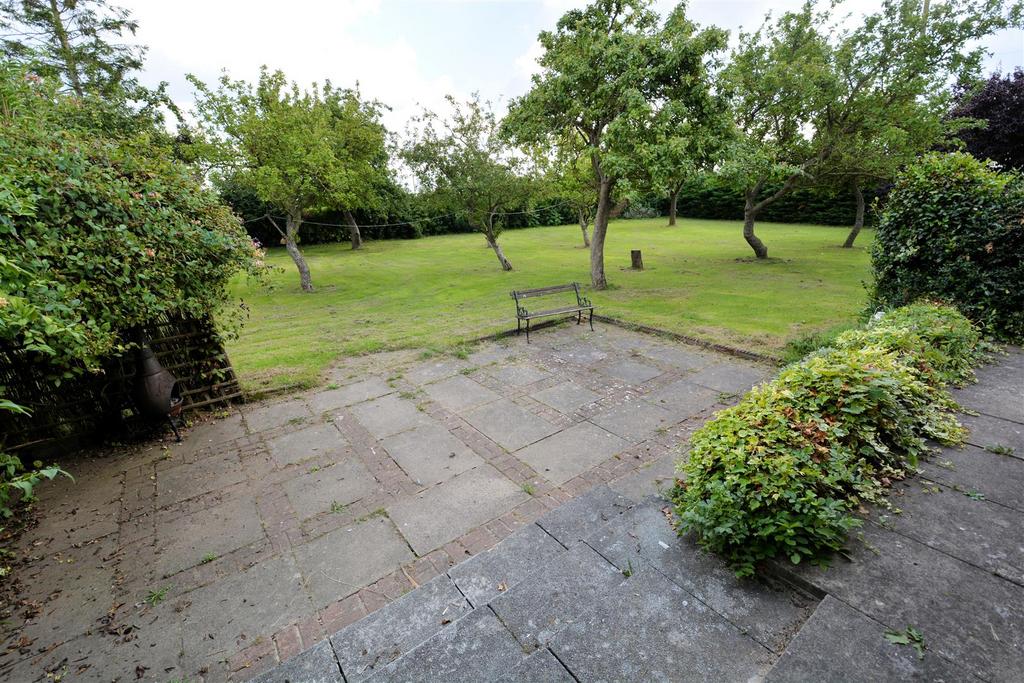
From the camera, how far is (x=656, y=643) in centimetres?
184

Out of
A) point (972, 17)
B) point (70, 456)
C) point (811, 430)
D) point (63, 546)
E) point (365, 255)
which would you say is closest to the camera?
point (811, 430)

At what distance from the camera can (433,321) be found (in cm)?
1028

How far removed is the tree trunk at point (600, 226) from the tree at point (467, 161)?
16.2 ft

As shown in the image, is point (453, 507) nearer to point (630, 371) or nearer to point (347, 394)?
point (347, 394)

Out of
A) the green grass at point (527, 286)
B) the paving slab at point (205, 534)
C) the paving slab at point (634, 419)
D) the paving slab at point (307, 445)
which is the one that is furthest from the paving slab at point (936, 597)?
the green grass at point (527, 286)

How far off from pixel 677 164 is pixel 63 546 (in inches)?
445

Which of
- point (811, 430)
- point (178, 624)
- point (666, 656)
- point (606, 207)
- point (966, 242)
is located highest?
point (606, 207)

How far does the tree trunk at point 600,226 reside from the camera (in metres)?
12.0

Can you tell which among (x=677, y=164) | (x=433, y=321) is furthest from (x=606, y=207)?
(x=433, y=321)

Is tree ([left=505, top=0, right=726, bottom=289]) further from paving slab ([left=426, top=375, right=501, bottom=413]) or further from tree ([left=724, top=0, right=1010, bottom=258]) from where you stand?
paving slab ([left=426, top=375, right=501, bottom=413])

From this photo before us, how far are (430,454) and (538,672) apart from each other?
2.83 m

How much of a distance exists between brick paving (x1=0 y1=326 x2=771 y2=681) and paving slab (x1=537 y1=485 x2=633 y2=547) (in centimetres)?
40

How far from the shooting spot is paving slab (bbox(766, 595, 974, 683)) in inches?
61.1

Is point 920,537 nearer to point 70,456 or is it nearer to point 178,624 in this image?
point 178,624
